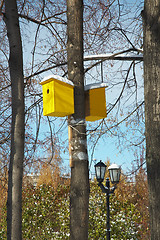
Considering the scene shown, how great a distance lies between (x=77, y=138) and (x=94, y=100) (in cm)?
62

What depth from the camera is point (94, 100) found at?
409cm

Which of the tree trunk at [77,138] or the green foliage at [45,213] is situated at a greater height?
the tree trunk at [77,138]

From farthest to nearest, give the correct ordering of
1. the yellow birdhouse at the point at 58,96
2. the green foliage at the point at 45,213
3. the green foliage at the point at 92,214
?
the green foliage at the point at 45,213 < the green foliage at the point at 92,214 < the yellow birdhouse at the point at 58,96

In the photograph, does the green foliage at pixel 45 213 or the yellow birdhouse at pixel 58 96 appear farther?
the green foliage at pixel 45 213

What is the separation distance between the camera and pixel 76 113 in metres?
3.88

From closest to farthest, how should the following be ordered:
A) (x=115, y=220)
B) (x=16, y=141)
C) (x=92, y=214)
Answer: (x=16, y=141), (x=115, y=220), (x=92, y=214)

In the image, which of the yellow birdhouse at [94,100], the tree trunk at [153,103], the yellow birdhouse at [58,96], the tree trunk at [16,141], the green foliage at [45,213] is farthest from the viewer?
the green foliage at [45,213]

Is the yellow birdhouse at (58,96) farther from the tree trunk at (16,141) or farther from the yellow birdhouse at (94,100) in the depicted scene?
the tree trunk at (16,141)

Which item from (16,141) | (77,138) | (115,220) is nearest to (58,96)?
(77,138)

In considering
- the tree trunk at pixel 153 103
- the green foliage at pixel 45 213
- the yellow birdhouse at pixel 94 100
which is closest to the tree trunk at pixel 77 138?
the yellow birdhouse at pixel 94 100

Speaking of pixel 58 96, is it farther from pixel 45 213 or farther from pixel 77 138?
pixel 45 213

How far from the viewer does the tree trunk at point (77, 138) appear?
3.61 m

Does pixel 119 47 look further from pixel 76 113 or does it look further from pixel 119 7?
pixel 76 113

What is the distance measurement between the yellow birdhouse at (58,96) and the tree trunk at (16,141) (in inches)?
59.2
